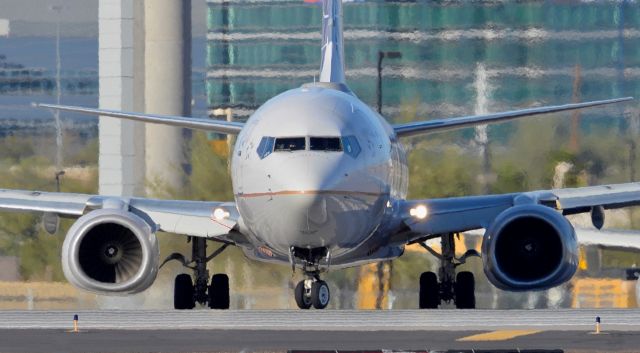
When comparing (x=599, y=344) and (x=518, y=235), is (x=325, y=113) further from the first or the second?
(x=599, y=344)

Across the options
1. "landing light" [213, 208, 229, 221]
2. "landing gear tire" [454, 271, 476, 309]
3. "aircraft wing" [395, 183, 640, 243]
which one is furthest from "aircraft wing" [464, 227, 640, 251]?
"landing light" [213, 208, 229, 221]

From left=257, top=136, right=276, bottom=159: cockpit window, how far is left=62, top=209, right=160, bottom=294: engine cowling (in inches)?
120

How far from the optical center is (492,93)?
4928cm

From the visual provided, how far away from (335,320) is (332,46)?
8.87 metres

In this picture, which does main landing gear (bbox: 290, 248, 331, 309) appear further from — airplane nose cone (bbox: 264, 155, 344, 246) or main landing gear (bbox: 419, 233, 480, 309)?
main landing gear (bbox: 419, 233, 480, 309)

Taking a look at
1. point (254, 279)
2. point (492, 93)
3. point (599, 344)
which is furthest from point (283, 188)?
point (492, 93)

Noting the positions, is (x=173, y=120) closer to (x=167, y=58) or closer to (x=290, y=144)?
(x=290, y=144)

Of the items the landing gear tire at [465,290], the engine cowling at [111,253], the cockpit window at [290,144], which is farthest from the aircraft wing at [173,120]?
the landing gear tire at [465,290]

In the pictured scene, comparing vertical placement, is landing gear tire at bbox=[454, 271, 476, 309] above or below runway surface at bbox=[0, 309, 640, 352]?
above

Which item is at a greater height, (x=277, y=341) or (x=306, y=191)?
(x=306, y=191)

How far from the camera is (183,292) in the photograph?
31.1 metres

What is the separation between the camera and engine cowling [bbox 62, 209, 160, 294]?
29078mm

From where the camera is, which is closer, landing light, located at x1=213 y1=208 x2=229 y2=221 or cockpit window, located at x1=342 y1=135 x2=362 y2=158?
cockpit window, located at x1=342 y1=135 x2=362 y2=158

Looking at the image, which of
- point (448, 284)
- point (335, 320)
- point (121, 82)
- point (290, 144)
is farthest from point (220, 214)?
point (121, 82)
